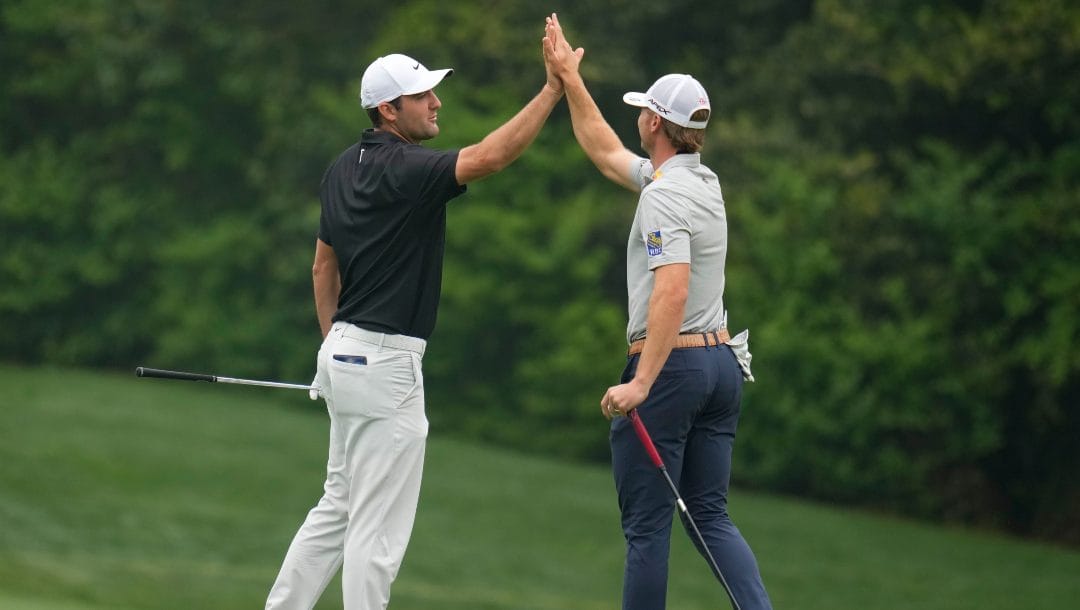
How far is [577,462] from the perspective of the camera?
64.0 feet

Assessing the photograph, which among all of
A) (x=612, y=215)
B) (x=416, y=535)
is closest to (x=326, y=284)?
(x=416, y=535)

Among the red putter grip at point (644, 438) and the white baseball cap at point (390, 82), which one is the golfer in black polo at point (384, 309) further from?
the red putter grip at point (644, 438)

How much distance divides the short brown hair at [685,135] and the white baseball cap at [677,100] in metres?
0.02

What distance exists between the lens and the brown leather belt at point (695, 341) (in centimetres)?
534

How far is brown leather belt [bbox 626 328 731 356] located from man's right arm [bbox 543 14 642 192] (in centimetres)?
61

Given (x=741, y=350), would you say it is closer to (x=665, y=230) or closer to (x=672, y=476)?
(x=672, y=476)

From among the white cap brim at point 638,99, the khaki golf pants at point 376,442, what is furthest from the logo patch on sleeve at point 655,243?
the khaki golf pants at point 376,442

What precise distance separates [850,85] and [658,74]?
140 inches

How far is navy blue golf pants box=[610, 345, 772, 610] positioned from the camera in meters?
5.29

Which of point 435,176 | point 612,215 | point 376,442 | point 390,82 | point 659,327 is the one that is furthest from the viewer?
point 612,215

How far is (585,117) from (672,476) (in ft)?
4.41

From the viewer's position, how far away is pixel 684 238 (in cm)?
516

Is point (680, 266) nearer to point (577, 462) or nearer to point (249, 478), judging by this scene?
point (249, 478)

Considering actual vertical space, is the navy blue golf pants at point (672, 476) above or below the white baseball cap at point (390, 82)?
below
